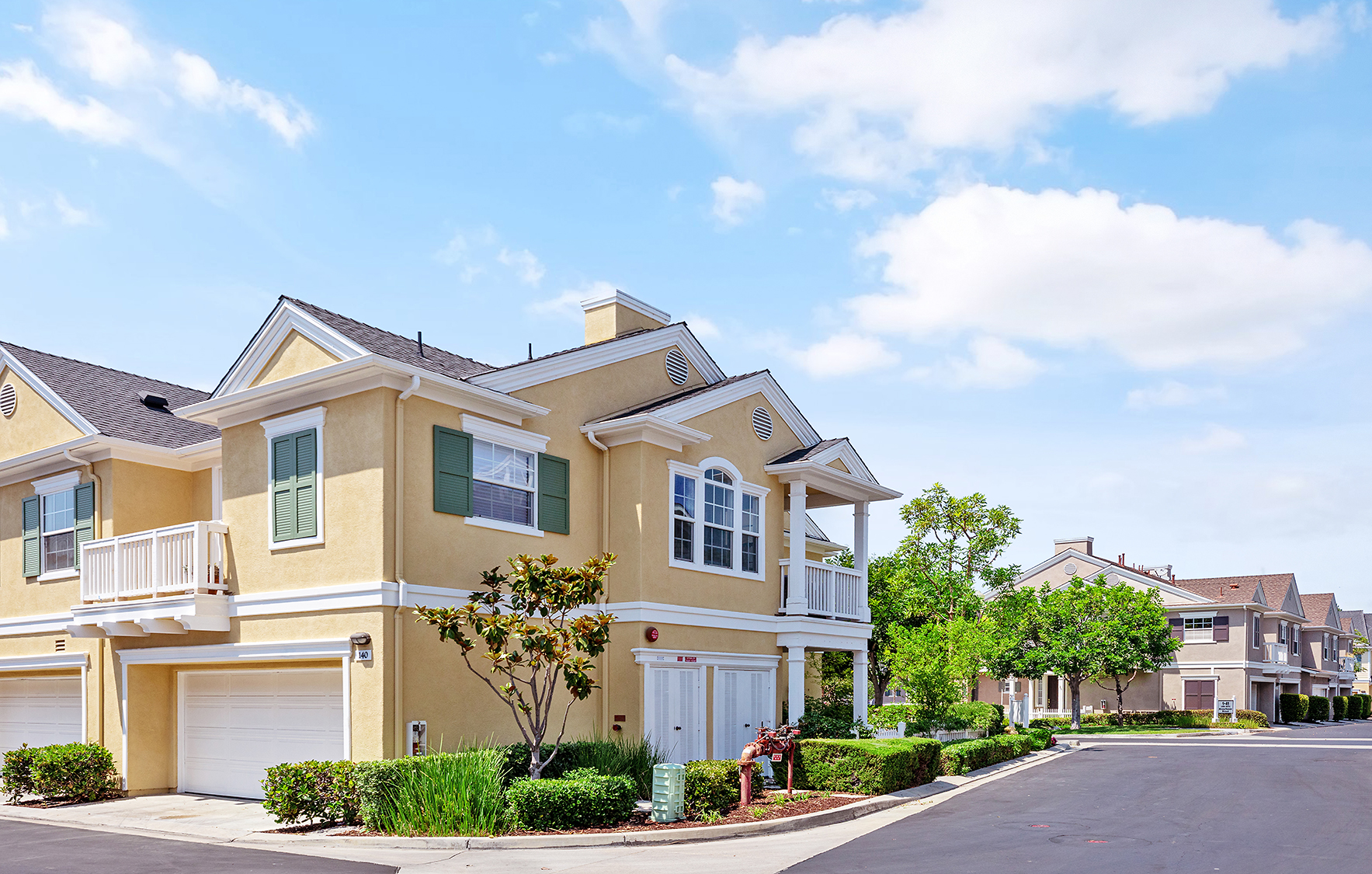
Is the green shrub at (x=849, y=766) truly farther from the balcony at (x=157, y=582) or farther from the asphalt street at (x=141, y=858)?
the balcony at (x=157, y=582)

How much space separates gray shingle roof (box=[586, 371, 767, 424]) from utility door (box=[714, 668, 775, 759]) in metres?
5.08

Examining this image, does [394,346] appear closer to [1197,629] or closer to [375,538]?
[375,538]

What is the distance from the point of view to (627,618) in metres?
19.2

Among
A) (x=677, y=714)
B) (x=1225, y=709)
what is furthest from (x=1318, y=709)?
(x=677, y=714)

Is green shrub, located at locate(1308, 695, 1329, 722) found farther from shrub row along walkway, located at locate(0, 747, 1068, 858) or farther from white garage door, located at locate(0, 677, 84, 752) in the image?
white garage door, located at locate(0, 677, 84, 752)

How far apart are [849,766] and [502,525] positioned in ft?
23.1

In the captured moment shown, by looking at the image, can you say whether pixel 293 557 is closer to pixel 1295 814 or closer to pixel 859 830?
pixel 859 830

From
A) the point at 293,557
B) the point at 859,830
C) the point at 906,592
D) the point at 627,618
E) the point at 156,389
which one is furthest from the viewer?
the point at 906,592

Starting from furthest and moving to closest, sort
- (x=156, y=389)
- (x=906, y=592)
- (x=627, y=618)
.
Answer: (x=906, y=592) → (x=156, y=389) → (x=627, y=618)

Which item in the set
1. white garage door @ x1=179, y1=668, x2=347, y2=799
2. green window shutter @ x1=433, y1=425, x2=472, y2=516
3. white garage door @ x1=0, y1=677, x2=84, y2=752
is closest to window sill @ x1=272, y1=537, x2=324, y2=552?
green window shutter @ x1=433, y1=425, x2=472, y2=516

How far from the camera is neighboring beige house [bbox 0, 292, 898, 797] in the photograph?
54.4 ft

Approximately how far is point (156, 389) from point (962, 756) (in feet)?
63.9

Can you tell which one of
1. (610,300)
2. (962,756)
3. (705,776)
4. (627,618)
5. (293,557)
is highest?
(610,300)

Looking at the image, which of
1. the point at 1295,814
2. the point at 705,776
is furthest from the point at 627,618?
the point at 1295,814
